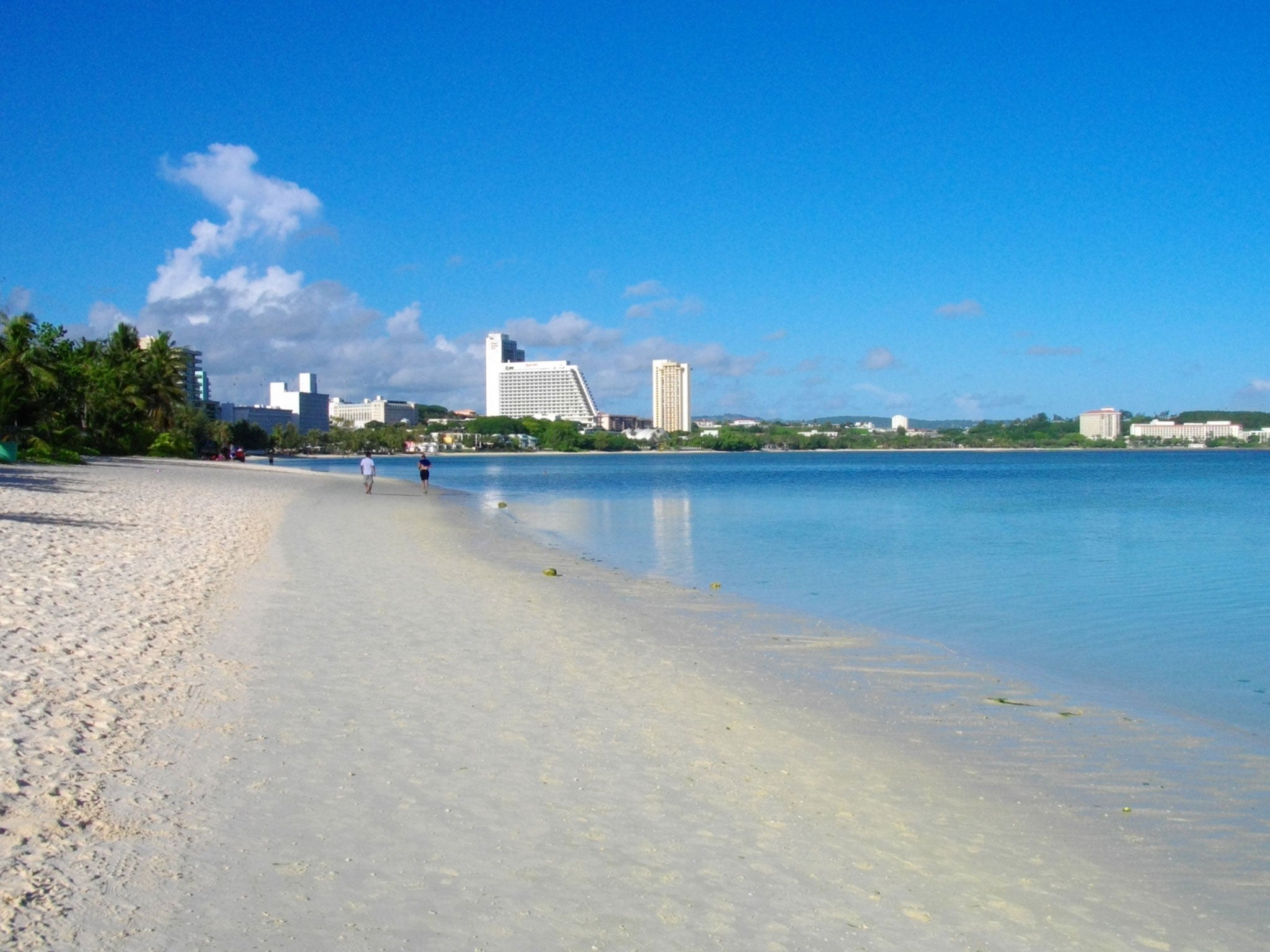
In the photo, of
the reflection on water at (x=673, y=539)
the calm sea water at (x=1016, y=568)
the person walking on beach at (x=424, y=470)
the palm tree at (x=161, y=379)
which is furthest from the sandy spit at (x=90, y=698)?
the palm tree at (x=161, y=379)

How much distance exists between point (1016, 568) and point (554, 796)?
1604 centimetres

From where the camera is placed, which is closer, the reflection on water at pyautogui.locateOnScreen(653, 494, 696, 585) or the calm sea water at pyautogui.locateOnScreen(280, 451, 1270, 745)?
the calm sea water at pyautogui.locateOnScreen(280, 451, 1270, 745)

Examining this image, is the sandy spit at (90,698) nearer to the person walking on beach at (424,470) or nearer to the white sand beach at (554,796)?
the white sand beach at (554,796)

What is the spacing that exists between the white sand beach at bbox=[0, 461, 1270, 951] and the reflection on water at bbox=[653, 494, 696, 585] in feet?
22.7

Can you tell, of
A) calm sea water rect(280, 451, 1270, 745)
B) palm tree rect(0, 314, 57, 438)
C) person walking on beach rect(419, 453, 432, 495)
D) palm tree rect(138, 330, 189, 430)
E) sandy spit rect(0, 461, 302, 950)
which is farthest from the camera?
palm tree rect(138, 330, 189, 430)

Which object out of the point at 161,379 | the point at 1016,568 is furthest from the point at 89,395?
the point at 1016,568

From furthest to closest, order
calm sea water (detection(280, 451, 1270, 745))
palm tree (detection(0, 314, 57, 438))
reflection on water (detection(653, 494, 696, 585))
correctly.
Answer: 1. palm tree (detection(0, 314, 57, 438))
2. reflection on water (detection(653, 494, 696, 585))
3. calm sea water (detection(280, 451, 1270, 745))

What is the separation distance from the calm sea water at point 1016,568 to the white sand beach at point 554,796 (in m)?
1.91

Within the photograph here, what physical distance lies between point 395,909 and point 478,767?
1993mm

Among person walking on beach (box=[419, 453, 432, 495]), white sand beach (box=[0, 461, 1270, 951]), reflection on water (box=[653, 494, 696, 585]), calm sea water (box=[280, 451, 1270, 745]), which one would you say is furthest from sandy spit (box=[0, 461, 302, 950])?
person walking on beach (box=[419, 453, 432, 495])

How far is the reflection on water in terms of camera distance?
18781mm

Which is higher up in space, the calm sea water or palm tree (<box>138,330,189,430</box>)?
palm tree (<box>138,330,189,430</box>)

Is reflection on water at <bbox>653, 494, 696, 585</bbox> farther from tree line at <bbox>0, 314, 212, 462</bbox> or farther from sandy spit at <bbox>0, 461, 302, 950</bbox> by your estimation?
tree line at <bbox>0, 314, 212, 462</bbox>

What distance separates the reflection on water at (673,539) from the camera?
61.6ft
